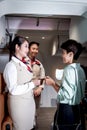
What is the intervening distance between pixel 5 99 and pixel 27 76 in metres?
0.35

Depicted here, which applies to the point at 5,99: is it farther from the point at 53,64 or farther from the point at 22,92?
the point at 53,64

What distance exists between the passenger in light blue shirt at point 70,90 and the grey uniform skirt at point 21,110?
0.72 ft

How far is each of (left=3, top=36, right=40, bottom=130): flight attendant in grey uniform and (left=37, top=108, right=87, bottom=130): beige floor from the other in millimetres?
1153

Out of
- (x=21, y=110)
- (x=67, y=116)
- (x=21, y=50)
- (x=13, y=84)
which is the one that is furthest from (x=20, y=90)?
(x=67, y=116)

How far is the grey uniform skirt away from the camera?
1.55 metres

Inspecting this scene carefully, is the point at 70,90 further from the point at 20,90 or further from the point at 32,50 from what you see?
the point at 32,50

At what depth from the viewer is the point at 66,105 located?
1576 millimetres

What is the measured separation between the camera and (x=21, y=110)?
1.57 m

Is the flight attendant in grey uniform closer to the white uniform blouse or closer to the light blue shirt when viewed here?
the white uniform blouse

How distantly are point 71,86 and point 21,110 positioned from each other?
40 centimetres

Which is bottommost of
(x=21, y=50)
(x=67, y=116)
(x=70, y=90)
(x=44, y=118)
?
(x=44, y=118)

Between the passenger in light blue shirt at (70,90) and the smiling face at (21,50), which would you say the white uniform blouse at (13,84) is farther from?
the passenger in light blue shirt at (70,90)

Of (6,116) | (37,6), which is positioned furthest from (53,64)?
(6,116)

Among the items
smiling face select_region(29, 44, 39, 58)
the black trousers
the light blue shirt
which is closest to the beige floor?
smiling face select_region(29, 44, 39, 58)
